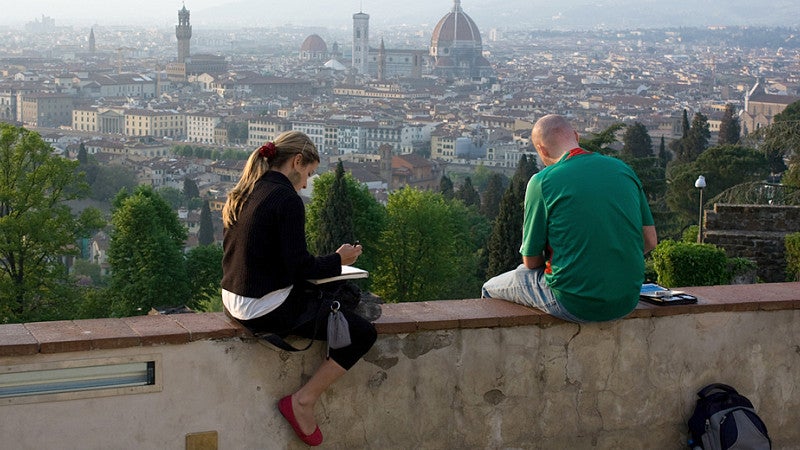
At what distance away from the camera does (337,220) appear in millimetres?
20156

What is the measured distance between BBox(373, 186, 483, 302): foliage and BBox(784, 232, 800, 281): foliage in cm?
1332

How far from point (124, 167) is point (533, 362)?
56458 mm

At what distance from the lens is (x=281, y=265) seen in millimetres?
2465

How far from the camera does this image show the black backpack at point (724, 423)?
2760mm

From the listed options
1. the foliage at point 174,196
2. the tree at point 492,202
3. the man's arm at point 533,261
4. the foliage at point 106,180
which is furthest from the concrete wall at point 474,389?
the foliage at point 106,180

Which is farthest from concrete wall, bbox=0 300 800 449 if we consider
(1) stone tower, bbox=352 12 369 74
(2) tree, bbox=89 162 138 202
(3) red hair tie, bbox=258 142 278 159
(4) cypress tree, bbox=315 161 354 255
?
(1) stone tower, bbox=352 12 369 74

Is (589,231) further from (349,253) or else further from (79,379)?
(79,379)

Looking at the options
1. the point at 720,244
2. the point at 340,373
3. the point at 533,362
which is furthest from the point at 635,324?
the point at 720,244

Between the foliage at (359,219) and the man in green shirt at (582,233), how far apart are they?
57.5ft

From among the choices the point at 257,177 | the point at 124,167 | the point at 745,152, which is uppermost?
the point at 257,177

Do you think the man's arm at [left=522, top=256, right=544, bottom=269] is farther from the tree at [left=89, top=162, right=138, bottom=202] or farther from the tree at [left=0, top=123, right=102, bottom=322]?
the tree at [left=89, top=162, right=138, bottom=202]

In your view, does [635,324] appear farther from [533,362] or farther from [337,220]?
[337,220]

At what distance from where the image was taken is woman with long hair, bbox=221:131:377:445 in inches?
96.3

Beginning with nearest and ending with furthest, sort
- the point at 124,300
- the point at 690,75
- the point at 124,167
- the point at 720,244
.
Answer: the point at 720,244
the point at 124,300
the point at 124,167
the point at 690,75
